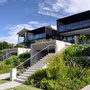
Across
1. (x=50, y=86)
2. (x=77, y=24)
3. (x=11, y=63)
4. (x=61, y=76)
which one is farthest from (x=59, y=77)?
(x=77, y=24)

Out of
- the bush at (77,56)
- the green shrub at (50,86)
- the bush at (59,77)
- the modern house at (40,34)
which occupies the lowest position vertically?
the green shrub at (50,86)

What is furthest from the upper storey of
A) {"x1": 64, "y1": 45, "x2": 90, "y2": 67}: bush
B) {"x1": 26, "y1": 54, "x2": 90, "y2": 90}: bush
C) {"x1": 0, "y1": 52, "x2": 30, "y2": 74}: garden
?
{"x1": 26, "y1": 54, "x2": 90, "y2": 90}: bush

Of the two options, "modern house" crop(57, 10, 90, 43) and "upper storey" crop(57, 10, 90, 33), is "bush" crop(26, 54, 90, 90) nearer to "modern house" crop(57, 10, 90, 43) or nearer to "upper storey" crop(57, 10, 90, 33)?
"modern house" crop(57, 10, 90, 43)

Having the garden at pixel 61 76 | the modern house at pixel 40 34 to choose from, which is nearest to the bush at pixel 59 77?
the garden at pixel 61 76

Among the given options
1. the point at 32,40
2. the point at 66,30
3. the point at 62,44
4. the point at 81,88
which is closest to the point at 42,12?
the point at 32,40

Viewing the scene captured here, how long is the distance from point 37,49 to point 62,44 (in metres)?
4.77

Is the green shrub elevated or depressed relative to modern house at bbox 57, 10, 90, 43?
depressed

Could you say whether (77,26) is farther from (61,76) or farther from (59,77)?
(59,77)

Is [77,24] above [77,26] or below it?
above

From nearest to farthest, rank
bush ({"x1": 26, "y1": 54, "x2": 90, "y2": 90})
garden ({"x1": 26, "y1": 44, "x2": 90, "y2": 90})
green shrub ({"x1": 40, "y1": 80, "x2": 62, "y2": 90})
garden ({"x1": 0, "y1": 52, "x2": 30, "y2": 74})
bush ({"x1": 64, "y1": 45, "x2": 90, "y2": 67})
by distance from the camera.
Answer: green shrub ({"x1": 40, "y1": 80, "x2": 62, "y2": 90})
garden ({"x1": 26, "y1": 44, "x2": 90, "y2": 90})
bush ({"x1": 26, "y1": 54, "x2": 90, "y2": 90})
bush ({"x1": 64, "y1": 45, "x2": 90, "y2": 67})
garden ({"x1": 0, "y1": 52, "x2": 30, "y2": 74})

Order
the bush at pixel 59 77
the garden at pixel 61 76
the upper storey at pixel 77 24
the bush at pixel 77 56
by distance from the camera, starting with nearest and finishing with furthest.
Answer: the garden at pixel 61 76 < the bush at pixel 59 77 < the bush at pixel 77 56 < the upper storey at pixel 77 24

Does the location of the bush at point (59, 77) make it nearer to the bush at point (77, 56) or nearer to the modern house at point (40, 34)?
the bush at point (77, 56)

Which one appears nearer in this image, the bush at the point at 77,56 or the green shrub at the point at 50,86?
the green shrub at the point at 50,86

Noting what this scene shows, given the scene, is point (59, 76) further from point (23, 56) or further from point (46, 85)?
point (23, 56)
